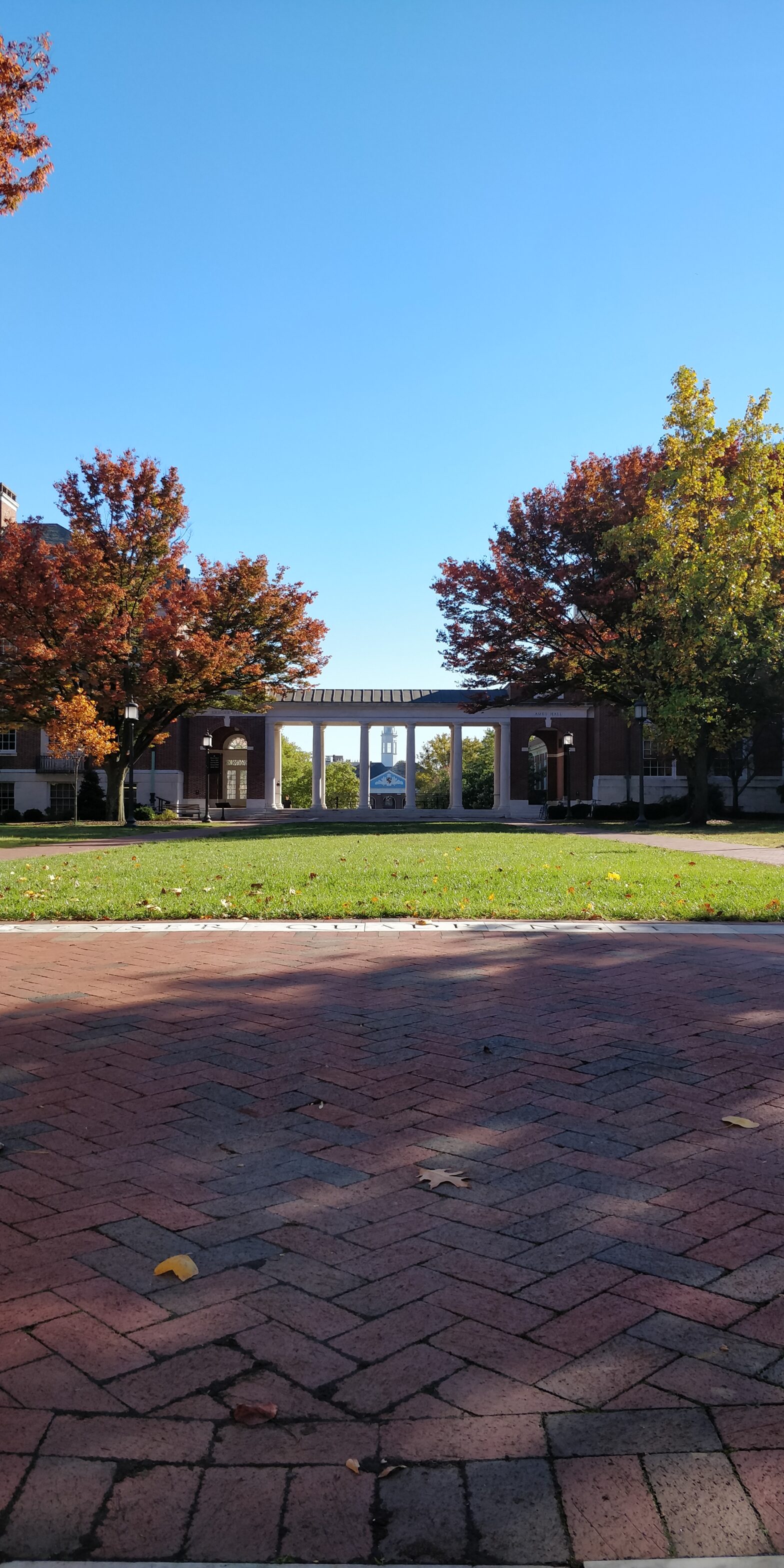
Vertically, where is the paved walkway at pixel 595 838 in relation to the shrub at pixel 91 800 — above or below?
below

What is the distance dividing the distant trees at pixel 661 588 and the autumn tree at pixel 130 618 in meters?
5.58

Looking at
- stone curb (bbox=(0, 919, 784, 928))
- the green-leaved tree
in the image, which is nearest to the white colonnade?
the green-leaved tree

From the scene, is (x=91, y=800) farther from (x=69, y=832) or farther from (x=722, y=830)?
(x=722, y=830)

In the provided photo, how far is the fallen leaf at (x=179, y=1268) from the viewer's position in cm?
247

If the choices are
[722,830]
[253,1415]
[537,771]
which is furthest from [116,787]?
[253,1415]

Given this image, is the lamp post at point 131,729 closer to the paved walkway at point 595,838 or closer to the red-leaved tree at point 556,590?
the paved walkway at point 595,838

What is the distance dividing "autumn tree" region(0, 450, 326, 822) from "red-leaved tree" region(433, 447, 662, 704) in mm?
5131

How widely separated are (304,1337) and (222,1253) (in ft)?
1.49

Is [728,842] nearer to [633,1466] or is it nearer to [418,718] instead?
[633,1466]

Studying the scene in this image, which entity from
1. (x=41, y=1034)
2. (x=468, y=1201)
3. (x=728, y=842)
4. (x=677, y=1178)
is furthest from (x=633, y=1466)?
(x=728, y=842)

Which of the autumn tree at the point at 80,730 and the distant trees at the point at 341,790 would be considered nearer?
the autumn tree at the point at 80,730

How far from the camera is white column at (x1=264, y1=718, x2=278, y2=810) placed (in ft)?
158

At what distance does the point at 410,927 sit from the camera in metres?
7.83

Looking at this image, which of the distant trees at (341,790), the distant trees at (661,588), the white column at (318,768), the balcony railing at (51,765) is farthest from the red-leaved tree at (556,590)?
the distant trees at (341,790)
